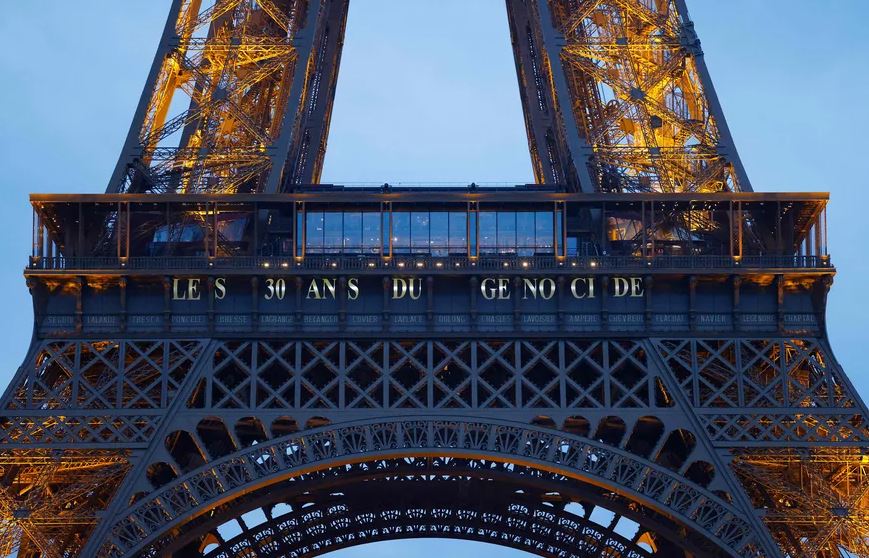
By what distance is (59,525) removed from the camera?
54250 millimetres

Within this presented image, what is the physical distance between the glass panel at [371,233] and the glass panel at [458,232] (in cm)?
209

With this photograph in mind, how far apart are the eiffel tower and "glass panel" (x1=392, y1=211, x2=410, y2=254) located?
0.28 feet

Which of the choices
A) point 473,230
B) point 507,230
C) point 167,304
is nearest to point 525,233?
point 507,230

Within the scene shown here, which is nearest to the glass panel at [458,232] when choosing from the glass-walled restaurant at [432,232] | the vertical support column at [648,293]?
the glass-walled restaurant at [432,232]

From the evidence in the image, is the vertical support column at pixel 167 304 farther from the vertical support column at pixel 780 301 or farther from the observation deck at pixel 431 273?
the vertical support column at pixel 780 301

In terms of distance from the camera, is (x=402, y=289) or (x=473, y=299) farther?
(x=402, y=289)

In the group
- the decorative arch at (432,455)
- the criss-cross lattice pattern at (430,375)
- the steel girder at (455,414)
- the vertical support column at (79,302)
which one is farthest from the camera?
the vertical support column at (79,302)

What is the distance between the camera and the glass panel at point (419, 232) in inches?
2295

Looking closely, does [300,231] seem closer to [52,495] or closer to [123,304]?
[123,304]

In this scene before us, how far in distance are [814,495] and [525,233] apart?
10832mm

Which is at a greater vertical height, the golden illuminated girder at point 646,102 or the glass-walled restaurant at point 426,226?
the golden illuminated girder at point 646,102

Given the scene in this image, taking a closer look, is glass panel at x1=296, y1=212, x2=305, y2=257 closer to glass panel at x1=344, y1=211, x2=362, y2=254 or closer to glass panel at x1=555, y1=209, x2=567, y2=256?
glass panel at x1=344, y1=211, x2=362, y2=254

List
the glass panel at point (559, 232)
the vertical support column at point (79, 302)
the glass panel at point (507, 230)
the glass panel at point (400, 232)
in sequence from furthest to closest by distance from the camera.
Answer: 1. the glass panel at point (507, 230)
2. the glass panel at point (400, 232)
3. the glass panel at point (559, 232)
4. the vertical support column at point (79, 302)

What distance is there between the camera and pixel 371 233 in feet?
193
